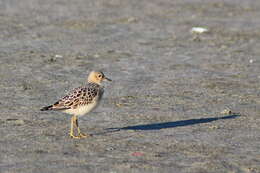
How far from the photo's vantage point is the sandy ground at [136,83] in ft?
34.6

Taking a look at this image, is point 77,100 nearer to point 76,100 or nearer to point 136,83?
point 76,100

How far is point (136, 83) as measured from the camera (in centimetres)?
1575

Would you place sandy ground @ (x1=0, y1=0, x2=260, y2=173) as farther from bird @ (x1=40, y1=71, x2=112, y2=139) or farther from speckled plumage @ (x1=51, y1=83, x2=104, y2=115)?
speckled plumage @ (x1=51, y1=83, x2=104, y2=115)

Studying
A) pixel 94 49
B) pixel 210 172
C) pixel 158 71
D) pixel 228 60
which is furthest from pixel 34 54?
pixel 210 172

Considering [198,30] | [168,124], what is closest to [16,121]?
[168,124]

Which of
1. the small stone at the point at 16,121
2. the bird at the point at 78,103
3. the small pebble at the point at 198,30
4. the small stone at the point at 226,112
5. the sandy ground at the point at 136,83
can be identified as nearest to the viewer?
the sandy ground at the point at 136,83

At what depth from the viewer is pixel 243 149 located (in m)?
11.1

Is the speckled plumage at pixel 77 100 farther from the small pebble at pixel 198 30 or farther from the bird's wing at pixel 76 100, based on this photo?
the small pebble at pixel 198 30

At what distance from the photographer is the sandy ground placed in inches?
415

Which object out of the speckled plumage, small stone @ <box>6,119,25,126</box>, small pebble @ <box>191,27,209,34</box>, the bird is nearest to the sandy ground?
small stone @ <box>6,119,25,126</box>

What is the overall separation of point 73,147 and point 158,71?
638 centimetres

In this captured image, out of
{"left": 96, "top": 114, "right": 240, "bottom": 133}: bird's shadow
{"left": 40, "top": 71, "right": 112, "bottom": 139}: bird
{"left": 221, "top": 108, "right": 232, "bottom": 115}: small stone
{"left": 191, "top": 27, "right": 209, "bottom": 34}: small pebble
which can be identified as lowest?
{"left": 96, "top": 114, "right": 240, "bottom": 133}: bird's shadow

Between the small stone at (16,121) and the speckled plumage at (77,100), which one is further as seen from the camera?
the small stone at (16,121)

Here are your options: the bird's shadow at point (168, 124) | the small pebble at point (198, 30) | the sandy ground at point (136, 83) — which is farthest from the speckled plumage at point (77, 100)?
the small pebble at point (198, 30)
